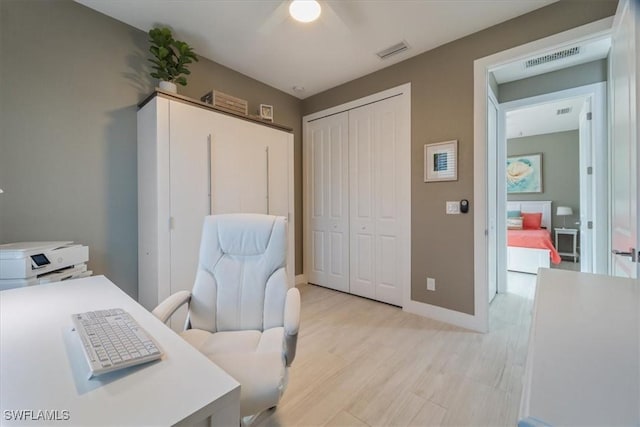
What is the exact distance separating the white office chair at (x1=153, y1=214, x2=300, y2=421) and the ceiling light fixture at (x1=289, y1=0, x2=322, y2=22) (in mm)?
1592

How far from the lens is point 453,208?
253 centimetres

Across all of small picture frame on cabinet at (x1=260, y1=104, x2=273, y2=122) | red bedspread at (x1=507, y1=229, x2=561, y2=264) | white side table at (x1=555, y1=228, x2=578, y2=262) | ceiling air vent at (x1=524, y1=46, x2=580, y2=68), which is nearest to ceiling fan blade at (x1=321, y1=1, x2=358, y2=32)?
small picture frame on cabinet at (x1=260, y1=104, x2=273, y2=122)

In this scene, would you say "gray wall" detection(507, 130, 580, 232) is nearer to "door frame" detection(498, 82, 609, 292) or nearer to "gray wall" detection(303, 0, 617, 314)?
"door frame" detection(498, 82, 609, 292)

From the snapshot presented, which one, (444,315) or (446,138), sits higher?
(446,138)

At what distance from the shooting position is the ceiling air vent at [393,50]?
2.56m

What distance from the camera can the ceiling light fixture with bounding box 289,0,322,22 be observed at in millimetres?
1911

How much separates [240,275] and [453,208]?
2.05 meters

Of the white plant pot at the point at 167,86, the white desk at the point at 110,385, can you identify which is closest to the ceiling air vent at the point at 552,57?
the white plant pot at the point at 167,86

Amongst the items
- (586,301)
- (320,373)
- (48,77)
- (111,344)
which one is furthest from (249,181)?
(586,301)

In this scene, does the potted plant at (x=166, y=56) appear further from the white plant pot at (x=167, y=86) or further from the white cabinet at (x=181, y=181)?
the white cabinet at (x=181, y=181)

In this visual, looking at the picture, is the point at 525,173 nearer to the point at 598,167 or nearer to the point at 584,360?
the point at 598,167

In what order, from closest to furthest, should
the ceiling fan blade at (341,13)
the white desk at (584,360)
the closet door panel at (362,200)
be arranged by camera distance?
the white desk at (584,360)
the ceiling fan blade at (341,13)
the closet door panel at (362,200)

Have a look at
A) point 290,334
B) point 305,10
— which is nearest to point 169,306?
point 290,334

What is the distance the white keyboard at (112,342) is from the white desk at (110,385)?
1.0 inches
